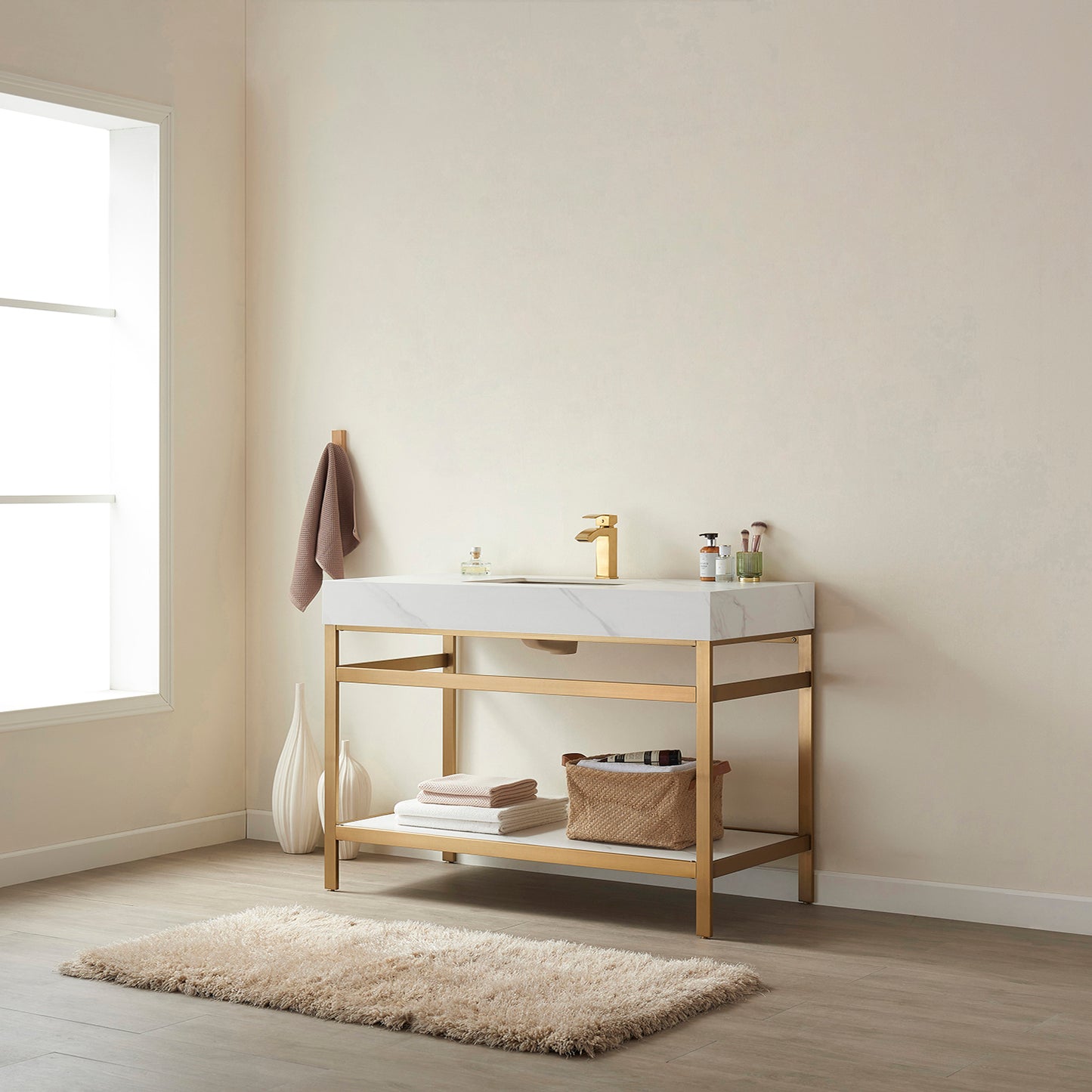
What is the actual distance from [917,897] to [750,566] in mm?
954

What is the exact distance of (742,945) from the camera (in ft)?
11.3

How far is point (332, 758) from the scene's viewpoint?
13.3 ft

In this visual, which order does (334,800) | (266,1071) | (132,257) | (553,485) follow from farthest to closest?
(132,257), (553,485), (334,800), (266,1071)

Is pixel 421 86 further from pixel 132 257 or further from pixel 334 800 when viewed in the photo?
pixel 334 800

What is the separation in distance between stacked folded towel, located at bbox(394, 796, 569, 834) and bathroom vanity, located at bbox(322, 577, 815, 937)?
1.0 inches

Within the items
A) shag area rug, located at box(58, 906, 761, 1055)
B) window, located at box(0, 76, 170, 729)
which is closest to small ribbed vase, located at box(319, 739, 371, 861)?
window, located at box(0, 76, 170, 729)

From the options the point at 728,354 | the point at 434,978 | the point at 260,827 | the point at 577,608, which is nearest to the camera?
the point at 434,978

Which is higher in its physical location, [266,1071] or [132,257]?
[132,257]

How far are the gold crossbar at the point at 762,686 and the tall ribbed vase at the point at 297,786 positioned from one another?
1427 mm

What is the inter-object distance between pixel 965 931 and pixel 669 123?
2299 millimetres

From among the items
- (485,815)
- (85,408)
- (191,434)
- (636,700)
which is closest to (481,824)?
(485,815)

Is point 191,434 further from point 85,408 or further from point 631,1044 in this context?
point 631,1044

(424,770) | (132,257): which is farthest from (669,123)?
(424,770)

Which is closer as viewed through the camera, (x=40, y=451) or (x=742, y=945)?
(x=742, y=945)
